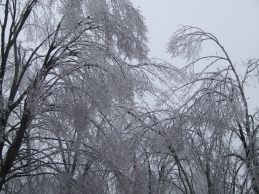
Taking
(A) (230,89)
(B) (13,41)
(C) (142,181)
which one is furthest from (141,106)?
(B) (13,41)

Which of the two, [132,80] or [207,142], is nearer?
[207,142]

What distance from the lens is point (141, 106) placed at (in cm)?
887

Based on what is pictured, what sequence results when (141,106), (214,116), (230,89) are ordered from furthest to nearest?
(141,106) < (230,89) < (214,116)

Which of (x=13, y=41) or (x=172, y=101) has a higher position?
(x=13, y=41)

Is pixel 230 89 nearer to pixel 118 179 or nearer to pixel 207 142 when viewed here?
pixel 207 142

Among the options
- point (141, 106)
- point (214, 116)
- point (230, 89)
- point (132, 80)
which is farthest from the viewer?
point (141, 106)

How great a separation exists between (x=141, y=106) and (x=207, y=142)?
286 centimetres

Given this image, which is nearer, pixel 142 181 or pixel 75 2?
pixel 75 2

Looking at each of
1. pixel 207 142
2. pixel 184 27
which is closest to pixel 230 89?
pixel 207 142

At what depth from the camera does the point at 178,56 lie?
7.70m

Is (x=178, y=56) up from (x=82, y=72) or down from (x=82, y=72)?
up

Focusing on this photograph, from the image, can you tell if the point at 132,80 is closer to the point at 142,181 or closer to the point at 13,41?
the point at 142,181

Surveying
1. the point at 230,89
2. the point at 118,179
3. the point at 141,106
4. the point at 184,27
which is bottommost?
the point at 118,179

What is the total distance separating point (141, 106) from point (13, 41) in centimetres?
332
